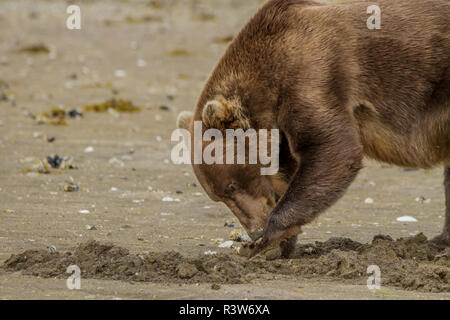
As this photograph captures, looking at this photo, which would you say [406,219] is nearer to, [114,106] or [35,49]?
[114,106]

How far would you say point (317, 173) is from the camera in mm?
6582

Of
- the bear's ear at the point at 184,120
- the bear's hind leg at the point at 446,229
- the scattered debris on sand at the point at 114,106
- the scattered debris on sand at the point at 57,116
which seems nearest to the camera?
the bear's ear at the point at 184,120

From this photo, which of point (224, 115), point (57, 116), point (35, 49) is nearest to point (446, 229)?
point (224, 115)

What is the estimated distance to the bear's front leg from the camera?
21.6ft

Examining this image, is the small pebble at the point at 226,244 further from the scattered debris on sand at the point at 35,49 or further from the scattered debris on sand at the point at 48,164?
the scattered debris on sand at the point at 35,49

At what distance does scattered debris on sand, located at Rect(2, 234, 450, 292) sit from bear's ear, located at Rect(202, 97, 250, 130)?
974mm

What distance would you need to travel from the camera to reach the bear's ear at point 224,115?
6.68 meters

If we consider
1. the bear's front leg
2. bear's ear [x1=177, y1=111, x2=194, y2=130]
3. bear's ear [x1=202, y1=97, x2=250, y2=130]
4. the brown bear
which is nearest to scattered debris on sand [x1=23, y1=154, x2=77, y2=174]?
bear's ear [x1=177, y1=111, x2=194, y2=130]

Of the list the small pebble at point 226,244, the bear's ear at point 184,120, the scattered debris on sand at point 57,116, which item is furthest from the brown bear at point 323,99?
the scattered debris on sand at point 57,116

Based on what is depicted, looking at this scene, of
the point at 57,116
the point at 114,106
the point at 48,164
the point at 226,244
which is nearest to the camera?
the point at 226,244

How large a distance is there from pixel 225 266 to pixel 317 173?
3.20 ft

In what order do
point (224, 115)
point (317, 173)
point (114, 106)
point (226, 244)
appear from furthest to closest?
point (114, 106), point (226, 244), point (224, 115), point (317, 173)

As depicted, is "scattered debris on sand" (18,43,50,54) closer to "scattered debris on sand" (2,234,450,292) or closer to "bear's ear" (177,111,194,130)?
"bear's ear" (177,111,194,130)
